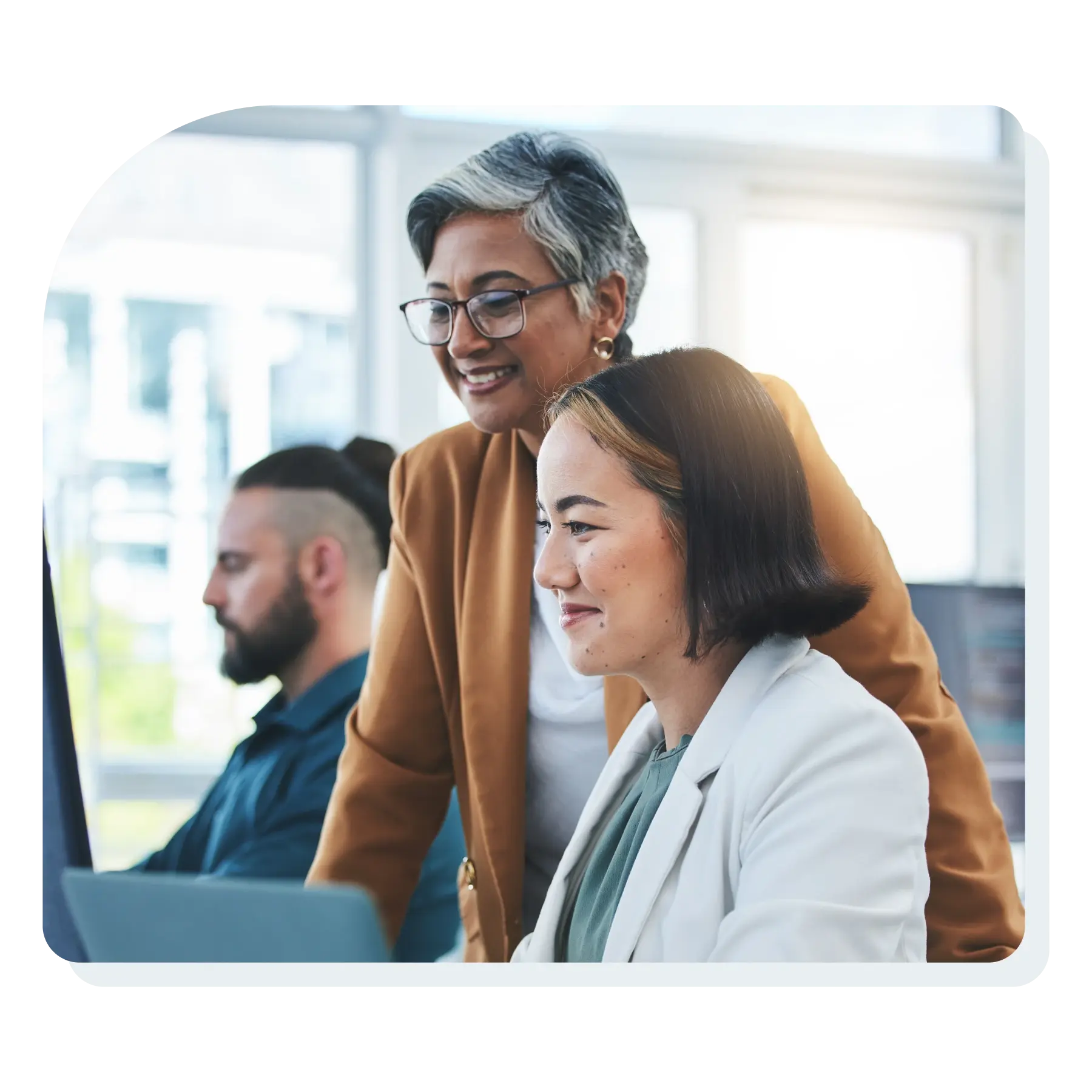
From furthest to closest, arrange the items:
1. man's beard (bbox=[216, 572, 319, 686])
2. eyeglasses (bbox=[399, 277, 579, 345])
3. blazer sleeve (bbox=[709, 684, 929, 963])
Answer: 1. man's beard (bbox=[216, 572, 319, 686])
2. eyeglasses (bbox=[399, 277, 579, 345])
3. blazer sleeve (bbox=[709, 684, 929, 963])

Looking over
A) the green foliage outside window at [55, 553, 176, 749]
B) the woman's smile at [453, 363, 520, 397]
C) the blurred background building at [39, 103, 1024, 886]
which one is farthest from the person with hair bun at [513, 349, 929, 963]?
the green foliage outside window at [55, 553, 176, 749]

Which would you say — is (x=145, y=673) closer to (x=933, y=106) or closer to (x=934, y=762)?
(x=934, y=762)

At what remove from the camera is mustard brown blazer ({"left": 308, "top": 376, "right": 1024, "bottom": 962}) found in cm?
152

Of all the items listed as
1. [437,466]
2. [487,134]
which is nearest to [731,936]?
[437,466]

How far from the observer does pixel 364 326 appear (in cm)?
164

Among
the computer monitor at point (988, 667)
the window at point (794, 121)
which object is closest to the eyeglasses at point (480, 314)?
the window at point (794, 121)

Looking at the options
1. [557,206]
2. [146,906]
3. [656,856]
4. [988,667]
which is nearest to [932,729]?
[988,667]

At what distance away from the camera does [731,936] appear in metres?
1.35

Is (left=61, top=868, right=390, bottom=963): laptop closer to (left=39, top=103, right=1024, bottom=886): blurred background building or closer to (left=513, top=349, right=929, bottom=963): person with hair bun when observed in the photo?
(left=39, top=103, right=1024, bottom=886): blurred background building

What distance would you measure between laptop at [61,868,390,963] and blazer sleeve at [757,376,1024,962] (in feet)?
2.41

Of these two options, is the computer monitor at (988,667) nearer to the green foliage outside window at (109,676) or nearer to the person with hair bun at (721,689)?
the person with hair bun at (721,689)

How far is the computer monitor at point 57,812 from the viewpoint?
5.33ft

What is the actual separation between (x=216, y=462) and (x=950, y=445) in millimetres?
995

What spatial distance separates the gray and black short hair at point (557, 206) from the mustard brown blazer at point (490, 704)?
0.75 ft
